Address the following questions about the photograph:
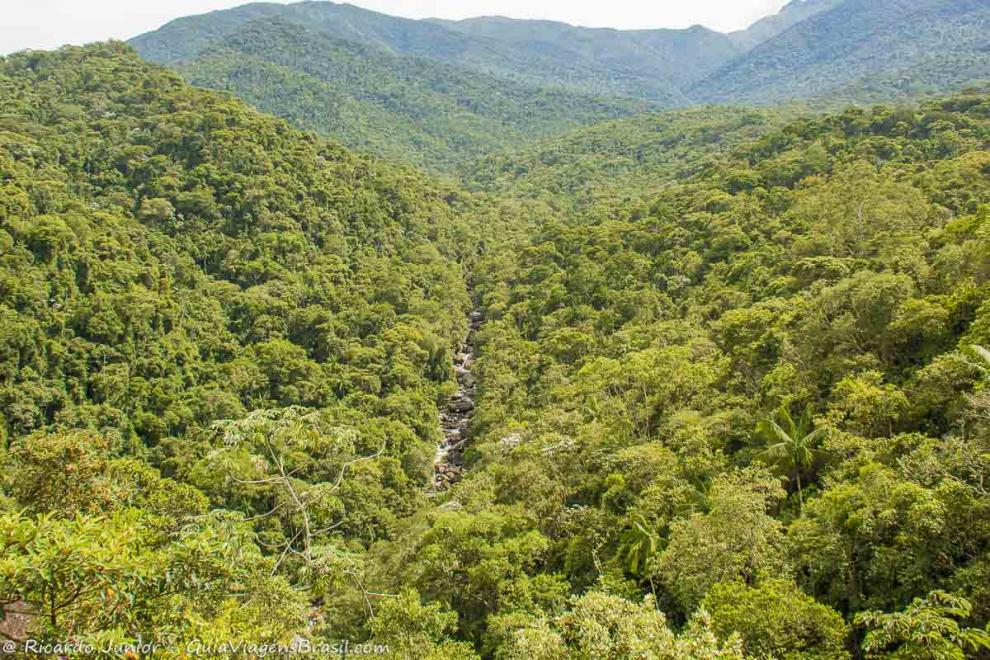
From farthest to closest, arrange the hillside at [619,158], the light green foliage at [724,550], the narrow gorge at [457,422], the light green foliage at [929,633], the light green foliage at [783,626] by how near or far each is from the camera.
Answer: the hillside at [619,158]
the narrow gorge at [457,422]
the light green foliage at [724,550]
the light green foliage at [783,626]
the light green foliage at [929,633]

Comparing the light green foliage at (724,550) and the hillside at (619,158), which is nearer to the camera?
the light green foliage at (724,550)

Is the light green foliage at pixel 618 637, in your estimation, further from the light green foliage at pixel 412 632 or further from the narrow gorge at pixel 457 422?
the narrow gorge at pixel 457 422

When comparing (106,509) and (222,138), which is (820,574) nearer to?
(106,509)

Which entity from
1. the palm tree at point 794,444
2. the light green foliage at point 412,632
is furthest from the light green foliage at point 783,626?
the light green foliage at point 412,632

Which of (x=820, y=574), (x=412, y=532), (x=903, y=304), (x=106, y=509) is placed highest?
(x=903, y=304)

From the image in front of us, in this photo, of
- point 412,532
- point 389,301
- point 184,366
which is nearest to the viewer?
point 412,532

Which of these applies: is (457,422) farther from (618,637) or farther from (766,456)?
(618,637)

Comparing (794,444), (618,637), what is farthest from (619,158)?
(618,637)

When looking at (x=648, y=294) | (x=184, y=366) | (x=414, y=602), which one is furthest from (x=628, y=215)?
(x=414, y=602)

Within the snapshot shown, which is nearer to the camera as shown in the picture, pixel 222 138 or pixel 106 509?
pixel 106 509
